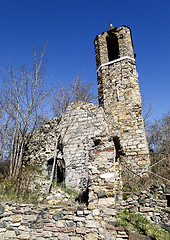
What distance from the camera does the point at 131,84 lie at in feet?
32.6

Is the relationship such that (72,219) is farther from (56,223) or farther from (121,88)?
(121,88)

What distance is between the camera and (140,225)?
4066 millimetres

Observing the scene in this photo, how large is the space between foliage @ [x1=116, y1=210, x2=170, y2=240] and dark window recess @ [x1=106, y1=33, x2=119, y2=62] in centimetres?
928

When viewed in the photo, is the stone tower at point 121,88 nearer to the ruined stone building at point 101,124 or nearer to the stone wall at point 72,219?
the ruined stone building at point 101,124

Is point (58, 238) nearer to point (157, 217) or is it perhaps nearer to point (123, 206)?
point (123, 206)

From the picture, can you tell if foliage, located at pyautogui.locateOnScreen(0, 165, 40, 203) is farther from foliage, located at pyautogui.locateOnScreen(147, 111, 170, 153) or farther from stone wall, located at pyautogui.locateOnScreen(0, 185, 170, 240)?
foliage, located at pyautogui.locateOnScreen(147, 111, 170, 153)

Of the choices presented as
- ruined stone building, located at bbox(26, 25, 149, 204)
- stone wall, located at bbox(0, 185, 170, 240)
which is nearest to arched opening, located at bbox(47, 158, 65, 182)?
ruined stone building, located at bbox(26, 25, 149, 204)

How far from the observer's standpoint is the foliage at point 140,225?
3869 millimetres

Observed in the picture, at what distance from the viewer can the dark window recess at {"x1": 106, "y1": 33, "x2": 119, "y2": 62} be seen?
11661 mm

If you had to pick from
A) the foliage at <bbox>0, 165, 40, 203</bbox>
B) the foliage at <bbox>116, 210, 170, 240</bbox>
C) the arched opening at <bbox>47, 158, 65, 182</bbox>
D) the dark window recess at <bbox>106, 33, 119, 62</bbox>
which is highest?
the dark window recess at <bbox>106, 33, 119, 62</bbox>

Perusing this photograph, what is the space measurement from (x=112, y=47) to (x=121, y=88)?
3559 mm

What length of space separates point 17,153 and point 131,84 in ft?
21.3

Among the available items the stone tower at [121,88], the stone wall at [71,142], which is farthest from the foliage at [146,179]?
the stone wall at [71,142]

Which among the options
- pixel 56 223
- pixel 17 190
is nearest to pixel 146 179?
pixel 56 223
